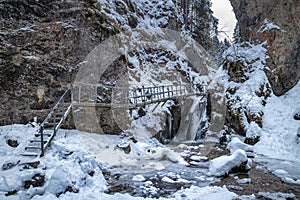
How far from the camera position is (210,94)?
15.8 metres

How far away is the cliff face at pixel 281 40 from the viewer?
43.4 ft

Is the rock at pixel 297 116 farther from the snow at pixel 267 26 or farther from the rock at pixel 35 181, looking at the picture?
the rock at pixel 35 181

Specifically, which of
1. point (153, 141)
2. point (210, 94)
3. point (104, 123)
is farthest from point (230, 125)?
point (104, 123)

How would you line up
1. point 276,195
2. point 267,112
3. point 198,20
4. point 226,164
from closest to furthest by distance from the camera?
point 276,195
point 226,164
point 267,112
point 198,20

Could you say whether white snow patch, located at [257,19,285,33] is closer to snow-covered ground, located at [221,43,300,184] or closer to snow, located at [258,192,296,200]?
snow-covered ground, located at [221,43,300,184]

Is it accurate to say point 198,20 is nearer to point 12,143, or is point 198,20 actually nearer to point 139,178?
point 139,178

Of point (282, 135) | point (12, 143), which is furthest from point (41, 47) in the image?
point (282, 135)

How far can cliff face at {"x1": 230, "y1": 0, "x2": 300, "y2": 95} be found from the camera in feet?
43.4

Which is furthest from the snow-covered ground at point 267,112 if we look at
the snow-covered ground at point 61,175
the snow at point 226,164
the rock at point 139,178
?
the rock at point 139,178

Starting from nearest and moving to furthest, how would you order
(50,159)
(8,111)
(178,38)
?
(50,159) → (8,111) → (178,38)

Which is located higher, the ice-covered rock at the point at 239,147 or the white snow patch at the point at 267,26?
the white snow patch at the point at 267,26

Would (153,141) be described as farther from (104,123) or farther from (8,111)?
(8,111)

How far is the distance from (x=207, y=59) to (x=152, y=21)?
349 inches

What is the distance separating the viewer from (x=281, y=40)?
13.6 metres
